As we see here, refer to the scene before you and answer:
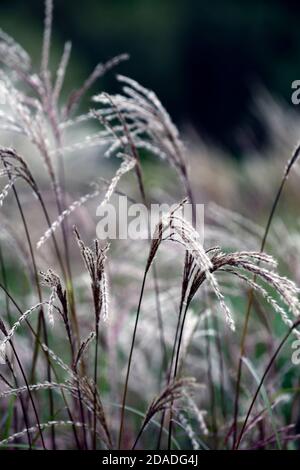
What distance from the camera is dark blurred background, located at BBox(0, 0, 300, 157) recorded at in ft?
60.0

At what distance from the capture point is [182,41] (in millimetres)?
19297

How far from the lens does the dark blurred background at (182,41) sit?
720 inches

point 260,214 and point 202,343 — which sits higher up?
point 260,214

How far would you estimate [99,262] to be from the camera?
4.09 ft

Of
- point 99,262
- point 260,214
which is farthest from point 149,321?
point 260,214
